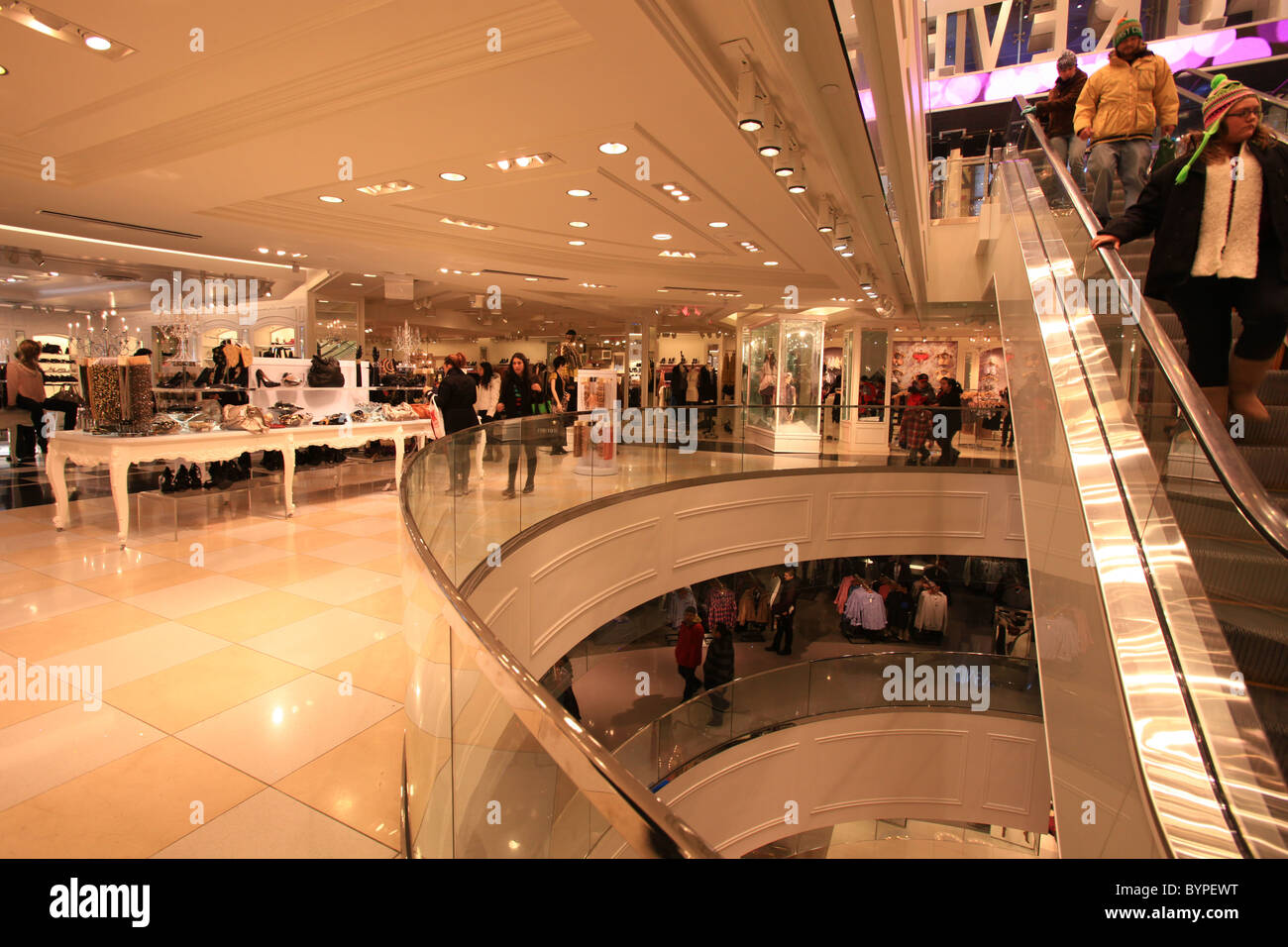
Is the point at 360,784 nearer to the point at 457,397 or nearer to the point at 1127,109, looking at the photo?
the point at 457,397

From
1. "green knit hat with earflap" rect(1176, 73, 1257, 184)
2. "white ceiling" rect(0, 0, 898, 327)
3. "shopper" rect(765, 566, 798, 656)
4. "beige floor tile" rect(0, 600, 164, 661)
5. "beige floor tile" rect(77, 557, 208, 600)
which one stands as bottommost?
"shopper" rect(765, 566, 798, 656)

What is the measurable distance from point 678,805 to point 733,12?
8.17m

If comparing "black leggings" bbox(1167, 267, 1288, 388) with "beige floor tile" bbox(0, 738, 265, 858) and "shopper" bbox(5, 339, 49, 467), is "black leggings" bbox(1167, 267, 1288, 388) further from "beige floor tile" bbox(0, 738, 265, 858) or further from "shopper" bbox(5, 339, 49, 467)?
"shopper" bbox(5, 339, 49, 467)

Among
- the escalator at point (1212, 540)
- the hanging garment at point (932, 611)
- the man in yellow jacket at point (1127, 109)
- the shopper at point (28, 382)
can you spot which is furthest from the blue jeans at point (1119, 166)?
the shopper at point (28, 382)

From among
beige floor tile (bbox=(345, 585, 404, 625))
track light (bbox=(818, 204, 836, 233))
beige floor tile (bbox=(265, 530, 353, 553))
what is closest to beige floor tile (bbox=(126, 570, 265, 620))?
beige floor tile (bbox=(345, 585, 404, 625))

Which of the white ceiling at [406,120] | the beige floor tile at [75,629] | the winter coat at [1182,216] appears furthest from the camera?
the beige floor tile at [75,629]

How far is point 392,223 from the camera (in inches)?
309

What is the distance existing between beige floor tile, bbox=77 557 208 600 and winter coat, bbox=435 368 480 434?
120 inches

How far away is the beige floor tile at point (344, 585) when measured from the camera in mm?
4785

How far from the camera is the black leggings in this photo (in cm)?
303

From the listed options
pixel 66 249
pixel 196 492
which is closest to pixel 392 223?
pixel 196 492

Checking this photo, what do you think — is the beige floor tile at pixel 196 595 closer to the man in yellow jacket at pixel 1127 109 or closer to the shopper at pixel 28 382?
the shopper at pixel 28 382

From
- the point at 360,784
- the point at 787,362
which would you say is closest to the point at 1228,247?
the point at 360,784

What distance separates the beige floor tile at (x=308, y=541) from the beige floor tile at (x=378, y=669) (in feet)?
8.55
